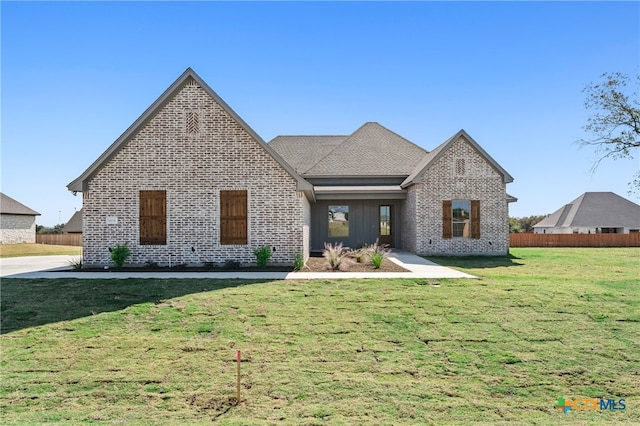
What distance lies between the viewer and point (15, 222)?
124ft

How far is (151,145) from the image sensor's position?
1380cm

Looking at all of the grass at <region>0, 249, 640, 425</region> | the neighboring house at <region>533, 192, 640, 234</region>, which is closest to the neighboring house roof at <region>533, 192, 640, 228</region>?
the neighboring house at <region>533, 192, 640, 234</region>

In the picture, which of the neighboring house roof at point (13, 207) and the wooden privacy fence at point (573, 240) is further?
the neighboring house roof at point (13, 207)

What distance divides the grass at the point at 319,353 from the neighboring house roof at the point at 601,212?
3560 centimetres

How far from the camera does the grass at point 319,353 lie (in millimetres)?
4824

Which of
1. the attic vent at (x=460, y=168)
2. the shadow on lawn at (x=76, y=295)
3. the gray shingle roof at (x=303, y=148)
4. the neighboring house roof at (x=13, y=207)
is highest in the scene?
the gray shingle roof at (x=303, y=148)

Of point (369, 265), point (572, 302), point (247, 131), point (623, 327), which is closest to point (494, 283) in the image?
point (572, 302)

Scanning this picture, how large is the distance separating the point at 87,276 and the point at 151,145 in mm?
4883

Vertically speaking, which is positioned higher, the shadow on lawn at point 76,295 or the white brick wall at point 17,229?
the white brick wall at point 17,229

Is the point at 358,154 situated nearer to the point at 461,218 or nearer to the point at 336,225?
the point at 336,225

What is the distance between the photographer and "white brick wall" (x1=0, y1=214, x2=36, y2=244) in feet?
120

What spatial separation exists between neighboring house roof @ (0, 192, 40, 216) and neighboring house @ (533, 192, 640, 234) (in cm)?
5546

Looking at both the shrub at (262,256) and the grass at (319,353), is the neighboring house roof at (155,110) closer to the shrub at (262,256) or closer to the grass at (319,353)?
the shrub at (262,256)
